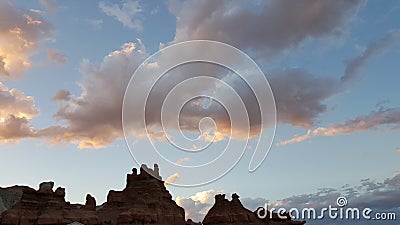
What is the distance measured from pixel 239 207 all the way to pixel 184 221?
1237cm

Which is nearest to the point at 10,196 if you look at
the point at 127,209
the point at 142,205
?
the point at 127,209

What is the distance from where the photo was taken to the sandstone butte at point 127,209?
6869 centimetres

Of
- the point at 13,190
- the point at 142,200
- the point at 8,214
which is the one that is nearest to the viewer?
the point at 8,214

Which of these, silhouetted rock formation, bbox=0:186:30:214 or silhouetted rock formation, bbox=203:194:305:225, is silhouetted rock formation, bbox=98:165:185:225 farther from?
silhouetted rock formation, bbox=0:186:30:214

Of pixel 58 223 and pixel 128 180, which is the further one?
pixel 128 180

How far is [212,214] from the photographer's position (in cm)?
8325

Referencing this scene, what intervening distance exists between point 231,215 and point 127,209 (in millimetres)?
19759

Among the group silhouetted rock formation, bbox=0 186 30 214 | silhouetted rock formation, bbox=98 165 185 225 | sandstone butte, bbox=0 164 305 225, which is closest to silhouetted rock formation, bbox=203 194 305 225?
sandstone butte, bbox=0 164 305 225

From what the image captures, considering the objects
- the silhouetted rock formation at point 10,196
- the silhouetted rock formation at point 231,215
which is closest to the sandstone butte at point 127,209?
the silhouetted rock formation at point 231,215

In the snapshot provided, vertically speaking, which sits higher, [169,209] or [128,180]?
[128,180]

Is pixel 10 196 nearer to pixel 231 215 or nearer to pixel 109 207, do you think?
pixel 109 207

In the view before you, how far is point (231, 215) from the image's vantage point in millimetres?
81625

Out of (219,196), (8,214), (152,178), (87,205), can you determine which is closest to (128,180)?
(152,178)

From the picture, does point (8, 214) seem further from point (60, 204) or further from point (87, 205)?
point (87, 205)
